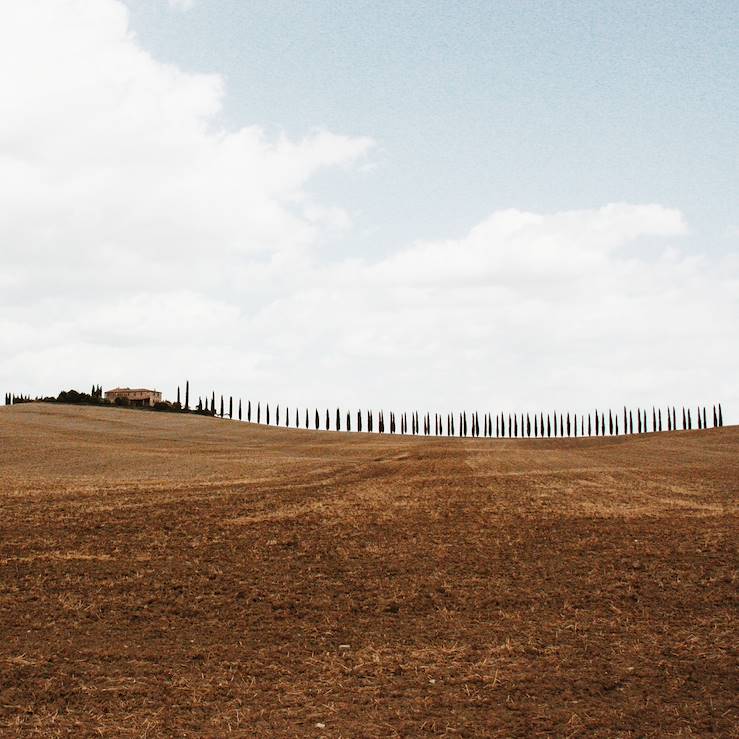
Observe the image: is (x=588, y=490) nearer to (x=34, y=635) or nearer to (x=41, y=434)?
(x=34, y=635)

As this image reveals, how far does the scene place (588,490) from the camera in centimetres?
2948

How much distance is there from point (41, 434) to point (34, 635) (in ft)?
175

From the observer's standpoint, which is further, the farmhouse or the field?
the farmhouse

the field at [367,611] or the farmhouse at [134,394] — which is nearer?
the field at [367,611]

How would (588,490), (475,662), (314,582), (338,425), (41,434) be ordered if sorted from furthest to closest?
(338,425) < (41,434) < (588,490) < (314,582) < (475,662)

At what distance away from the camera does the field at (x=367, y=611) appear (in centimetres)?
954

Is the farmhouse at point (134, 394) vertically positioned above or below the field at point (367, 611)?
above

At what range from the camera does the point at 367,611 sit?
Result: 1379cm

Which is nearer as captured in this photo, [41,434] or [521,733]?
[521,733]

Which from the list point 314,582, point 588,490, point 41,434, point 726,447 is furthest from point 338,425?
point 314,582

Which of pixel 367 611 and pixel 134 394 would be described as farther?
pixel 134 394

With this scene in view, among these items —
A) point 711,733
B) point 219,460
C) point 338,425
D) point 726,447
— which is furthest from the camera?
point 338,425

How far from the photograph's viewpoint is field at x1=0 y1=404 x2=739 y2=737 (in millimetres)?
9539

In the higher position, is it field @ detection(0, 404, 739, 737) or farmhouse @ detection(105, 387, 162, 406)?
farmhouse @ detection(105, 387, 162, 406)
